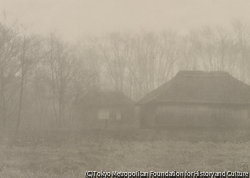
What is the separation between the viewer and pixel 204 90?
22078 millimetres

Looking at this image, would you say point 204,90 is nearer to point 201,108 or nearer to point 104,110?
point 201,108

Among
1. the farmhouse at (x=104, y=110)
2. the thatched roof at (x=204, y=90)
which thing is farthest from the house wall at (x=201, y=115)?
the farmhouse at (x=104, y=110)

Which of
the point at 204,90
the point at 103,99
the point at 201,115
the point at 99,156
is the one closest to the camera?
the point at 99,156

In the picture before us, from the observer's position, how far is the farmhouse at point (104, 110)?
31.4 metres

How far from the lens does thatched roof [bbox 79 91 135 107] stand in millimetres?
31906

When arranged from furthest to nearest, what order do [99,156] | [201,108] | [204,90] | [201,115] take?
1. [204,90]
2. [201,108]
3. [201,115]
4. [99,156]

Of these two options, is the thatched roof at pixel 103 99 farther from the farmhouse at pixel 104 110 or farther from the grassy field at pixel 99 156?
the grassy field at pixel 99 156

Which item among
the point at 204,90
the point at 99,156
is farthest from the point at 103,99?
the point at 99,156

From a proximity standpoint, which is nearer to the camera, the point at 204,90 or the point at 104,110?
the point at 204,90

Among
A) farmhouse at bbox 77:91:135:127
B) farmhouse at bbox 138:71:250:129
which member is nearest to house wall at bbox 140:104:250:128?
farmhouse at bbox 138:71:250:129

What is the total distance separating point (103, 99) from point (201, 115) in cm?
1461

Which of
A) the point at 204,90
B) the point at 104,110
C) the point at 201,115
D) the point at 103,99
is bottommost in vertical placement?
the point at 201,115

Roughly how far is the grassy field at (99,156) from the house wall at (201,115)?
2.43 meters

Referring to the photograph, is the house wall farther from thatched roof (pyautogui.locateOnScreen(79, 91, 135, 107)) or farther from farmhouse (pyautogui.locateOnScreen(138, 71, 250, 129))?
thatched roof (pyautogui.locateOnScreen(79, 91, 135, 107))
